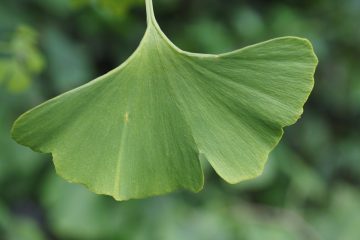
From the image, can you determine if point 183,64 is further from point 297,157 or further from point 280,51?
point 297,157

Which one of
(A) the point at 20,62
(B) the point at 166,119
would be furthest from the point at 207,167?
(B) the point at 166,119

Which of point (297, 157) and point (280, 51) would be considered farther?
point (297, 157)

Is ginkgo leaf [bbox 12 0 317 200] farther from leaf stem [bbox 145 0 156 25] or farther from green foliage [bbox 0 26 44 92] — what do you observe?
green foliage [bbox 0 26 44 92]

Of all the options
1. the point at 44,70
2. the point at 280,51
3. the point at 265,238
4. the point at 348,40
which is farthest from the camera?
the point at 348,40

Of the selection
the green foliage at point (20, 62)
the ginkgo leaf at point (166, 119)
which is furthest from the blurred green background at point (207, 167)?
the ginkgo leaf at point (166, 119)

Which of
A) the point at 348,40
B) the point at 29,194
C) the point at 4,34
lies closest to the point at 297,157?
the point at 348,40

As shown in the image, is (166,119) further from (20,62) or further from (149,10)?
(20,62)
